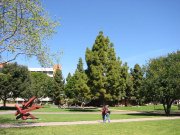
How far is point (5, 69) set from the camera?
2613 inches

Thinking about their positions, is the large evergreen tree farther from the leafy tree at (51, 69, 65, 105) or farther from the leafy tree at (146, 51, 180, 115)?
the leafy tree at (51, 69, 65, 105)

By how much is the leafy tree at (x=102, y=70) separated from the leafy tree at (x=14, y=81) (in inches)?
631

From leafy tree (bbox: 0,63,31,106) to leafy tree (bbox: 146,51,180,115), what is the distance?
29249mm

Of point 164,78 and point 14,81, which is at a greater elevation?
point 14,81

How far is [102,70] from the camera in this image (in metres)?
56.2

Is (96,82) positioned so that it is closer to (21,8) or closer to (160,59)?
(160,59)

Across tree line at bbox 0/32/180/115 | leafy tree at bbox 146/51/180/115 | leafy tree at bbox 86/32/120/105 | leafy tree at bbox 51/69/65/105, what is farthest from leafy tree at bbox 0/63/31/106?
leafy tree at bbox 51/69/65/105

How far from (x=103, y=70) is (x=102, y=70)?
0.23 m

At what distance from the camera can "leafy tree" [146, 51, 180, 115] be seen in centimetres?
4216

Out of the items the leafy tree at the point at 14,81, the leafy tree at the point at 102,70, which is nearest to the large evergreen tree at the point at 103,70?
the leafy tree at the point at 102,70

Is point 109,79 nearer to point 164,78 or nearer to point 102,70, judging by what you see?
point 102,70

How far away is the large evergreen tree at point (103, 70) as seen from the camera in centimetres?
5478

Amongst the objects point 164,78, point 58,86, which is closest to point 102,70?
point 164,78

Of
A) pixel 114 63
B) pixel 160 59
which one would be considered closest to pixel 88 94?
pixel 114 63
